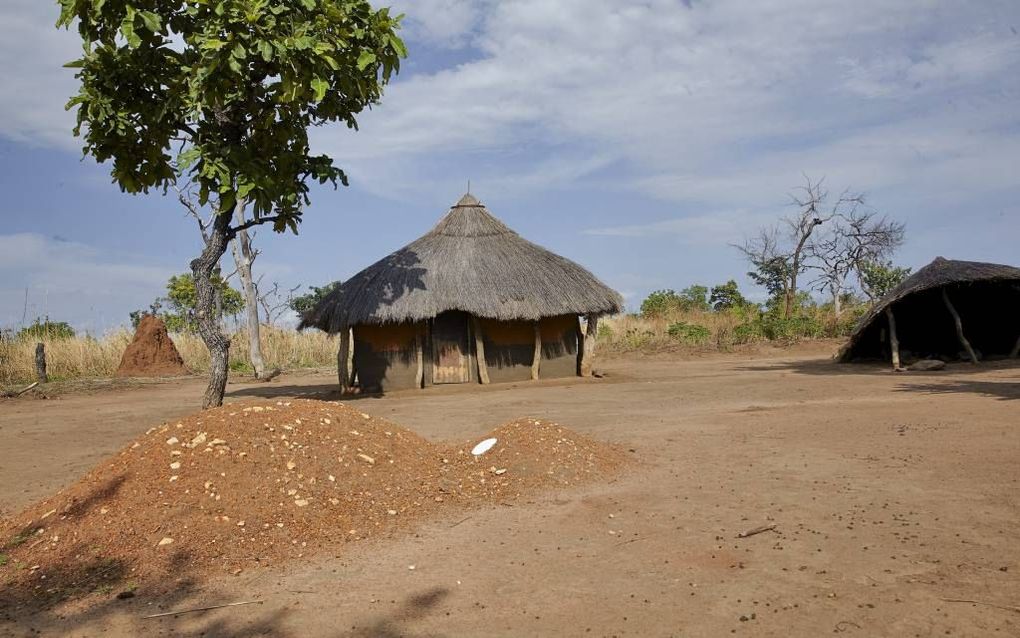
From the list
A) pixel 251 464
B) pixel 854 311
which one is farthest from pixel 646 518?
pixel 854 311

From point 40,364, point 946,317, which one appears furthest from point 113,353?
point 946,317

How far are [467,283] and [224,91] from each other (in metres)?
6.29

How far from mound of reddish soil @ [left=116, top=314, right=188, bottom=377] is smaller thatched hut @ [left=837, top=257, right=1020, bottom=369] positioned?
48.9 feet

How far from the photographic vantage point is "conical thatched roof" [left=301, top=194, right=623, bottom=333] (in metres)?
14.2

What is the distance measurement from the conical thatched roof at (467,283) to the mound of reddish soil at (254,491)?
7.25 metres

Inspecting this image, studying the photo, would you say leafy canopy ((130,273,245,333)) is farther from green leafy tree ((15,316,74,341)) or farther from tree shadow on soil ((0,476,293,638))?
tree shadow on soil ((0,476,293,638))

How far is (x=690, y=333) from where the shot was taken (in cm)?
2166

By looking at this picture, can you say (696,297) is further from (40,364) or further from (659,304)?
(40,364)

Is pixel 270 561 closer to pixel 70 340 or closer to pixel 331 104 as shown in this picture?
pixel 331 104

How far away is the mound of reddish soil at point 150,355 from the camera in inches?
724

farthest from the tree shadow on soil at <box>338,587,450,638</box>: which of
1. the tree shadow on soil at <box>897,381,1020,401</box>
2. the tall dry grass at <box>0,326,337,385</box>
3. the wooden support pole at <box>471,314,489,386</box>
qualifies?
the tall dry grass at <box>0,326,337,385</box>

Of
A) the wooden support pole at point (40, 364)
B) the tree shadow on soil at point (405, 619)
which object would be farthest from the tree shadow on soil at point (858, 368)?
the wooden support pole at point (40, 364)

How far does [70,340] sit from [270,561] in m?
17.1

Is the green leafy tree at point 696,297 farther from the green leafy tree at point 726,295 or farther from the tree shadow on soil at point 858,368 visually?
the tree shadow on soil at point 858,368
